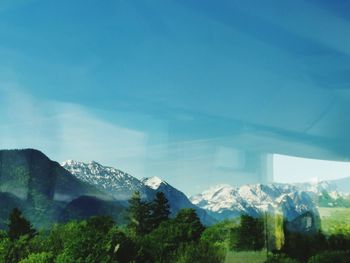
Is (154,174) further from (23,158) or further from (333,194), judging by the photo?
(23,158)

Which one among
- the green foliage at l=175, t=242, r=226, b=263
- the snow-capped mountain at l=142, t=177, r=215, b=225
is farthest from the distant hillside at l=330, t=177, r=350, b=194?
the snow-capped mountain at l=142, t=177, r=215, b=225

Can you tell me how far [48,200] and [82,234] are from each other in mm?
7456

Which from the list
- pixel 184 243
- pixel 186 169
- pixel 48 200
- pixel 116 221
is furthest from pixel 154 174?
pixel 48 200

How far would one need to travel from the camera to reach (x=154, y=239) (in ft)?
39.4

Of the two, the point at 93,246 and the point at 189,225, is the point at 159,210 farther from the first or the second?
the point at 93,246

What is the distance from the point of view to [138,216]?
582 inches

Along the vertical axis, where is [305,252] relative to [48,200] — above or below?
below

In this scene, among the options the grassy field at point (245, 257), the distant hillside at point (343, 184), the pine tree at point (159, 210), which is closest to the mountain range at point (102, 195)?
the pine tree at point (159, 210)

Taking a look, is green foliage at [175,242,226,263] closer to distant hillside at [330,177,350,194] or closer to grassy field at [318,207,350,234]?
grassy field at [318,207,350,234]

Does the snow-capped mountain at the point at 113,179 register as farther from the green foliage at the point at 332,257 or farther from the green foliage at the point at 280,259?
the green foliage at the point at 332,257

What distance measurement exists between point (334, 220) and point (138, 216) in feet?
26.5

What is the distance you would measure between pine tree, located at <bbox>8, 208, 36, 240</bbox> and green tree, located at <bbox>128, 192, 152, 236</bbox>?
8.79ft

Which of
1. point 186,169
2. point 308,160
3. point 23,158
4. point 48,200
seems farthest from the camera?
point 48,200

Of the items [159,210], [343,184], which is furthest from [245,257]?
[159,210]
